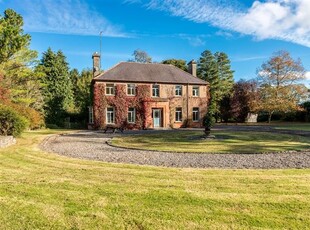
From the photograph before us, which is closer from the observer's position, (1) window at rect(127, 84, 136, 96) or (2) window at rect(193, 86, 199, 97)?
(1) window at rect(127, 84, 136, 96)

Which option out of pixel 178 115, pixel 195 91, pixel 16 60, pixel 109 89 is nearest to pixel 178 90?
pixel 195 91

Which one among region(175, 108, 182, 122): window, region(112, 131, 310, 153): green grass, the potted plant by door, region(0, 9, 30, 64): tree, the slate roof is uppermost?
region(0, 9, 30, 64): tree

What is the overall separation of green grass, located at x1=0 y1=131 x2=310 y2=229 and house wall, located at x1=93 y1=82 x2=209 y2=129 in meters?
22.0

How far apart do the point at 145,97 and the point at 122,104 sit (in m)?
2.92

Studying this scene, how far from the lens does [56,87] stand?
43781mm

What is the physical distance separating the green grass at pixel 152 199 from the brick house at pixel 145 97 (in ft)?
72.9

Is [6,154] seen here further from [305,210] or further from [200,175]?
[305,210]

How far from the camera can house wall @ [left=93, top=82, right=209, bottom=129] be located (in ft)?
97.0

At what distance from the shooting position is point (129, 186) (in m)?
5.88

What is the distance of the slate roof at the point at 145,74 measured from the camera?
29766 millimetres

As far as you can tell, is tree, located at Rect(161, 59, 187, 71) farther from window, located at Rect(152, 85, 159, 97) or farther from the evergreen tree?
the evergreen tree

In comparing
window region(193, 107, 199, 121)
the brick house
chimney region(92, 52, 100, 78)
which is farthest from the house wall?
chimney region(92, 52, 100, 78)

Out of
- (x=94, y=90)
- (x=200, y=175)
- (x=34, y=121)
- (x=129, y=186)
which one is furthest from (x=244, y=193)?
(x=94, y=90)

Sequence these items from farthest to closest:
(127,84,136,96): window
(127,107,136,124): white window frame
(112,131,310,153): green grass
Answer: (127,107,136,124): white window frame
(127,84,136,96): window
(112,131,310,153): green grass
